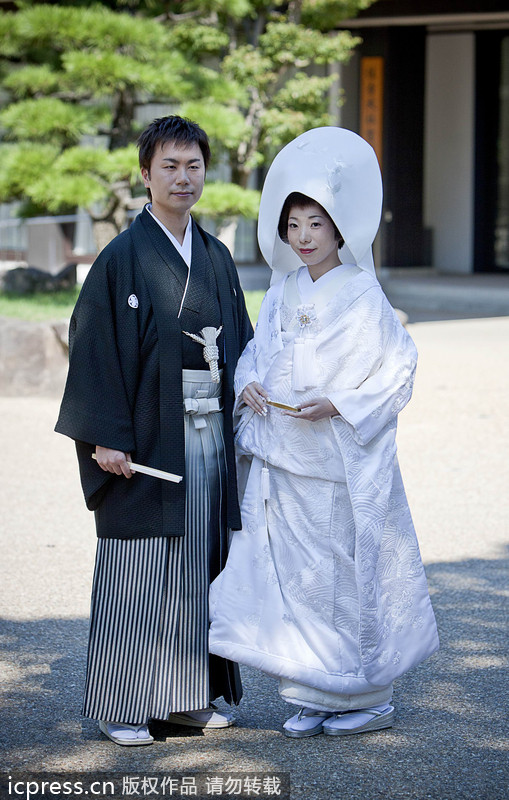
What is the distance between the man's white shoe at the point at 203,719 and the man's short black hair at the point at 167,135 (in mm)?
1478

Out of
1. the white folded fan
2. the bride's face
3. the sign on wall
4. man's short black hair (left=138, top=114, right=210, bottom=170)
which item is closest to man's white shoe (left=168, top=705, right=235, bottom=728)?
the white folded fan

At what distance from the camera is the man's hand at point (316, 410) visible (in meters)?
2.50

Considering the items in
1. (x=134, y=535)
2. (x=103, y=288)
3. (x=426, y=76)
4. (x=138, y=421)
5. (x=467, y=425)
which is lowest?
(x=467, y=425)

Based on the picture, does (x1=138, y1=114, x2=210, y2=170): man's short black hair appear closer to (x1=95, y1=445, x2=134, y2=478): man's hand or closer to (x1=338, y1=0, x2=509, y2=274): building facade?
(x1=95, y1=445, x2=134, y2=478): man's hand

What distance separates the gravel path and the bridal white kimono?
0.20 meters

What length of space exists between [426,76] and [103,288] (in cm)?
1335

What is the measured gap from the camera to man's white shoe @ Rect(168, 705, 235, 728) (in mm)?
2668

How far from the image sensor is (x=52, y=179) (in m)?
8.37

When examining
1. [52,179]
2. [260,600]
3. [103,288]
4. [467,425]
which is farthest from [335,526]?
[52,179]

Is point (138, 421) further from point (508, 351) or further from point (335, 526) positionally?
point (508, 351)

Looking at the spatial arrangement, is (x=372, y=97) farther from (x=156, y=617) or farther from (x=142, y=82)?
(x=156, y=617)

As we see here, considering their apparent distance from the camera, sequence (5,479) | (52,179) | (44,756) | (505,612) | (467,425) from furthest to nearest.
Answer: (52,179) < (467,425) < (5,479) < (505,612) < (44,756)

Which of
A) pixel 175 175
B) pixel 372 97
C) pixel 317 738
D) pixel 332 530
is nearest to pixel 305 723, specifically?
pixel 317 738

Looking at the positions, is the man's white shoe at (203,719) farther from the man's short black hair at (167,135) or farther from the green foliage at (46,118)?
the green foliage at (46,118)
